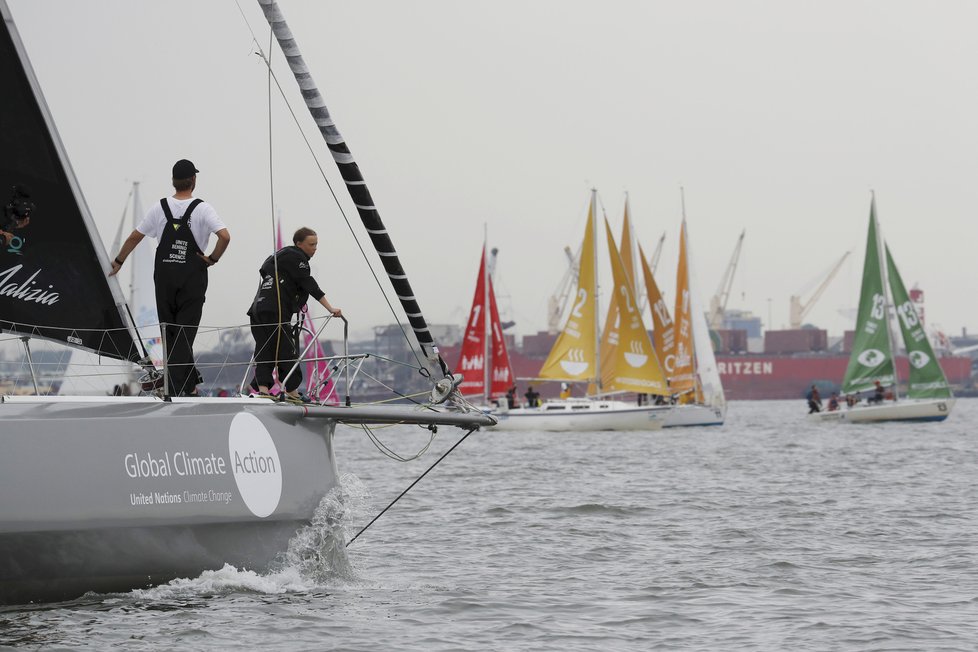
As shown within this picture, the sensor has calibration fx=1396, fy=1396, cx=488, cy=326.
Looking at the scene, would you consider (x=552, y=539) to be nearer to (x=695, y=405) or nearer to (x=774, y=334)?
(x=695, y=405)

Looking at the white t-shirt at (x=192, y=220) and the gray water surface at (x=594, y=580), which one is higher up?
the white t-shirt at (x=192, y=220)

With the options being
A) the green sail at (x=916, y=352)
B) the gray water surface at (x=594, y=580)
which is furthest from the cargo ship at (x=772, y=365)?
the gray water surface at (x=594, y=580)

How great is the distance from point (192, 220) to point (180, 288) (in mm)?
311

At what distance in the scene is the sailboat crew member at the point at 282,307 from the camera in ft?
21.4

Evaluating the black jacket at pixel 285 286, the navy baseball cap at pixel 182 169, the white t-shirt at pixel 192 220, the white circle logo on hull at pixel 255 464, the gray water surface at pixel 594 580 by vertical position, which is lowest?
the gray water surface at pixel 594 580

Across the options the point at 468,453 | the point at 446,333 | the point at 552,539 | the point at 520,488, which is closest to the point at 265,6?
the point at 552,539

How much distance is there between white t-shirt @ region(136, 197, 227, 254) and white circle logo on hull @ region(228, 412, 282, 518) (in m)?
0.88

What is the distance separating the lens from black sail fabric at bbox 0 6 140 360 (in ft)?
20.4

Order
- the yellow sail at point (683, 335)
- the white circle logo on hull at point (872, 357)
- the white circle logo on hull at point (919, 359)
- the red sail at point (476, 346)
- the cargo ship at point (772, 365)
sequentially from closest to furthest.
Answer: the white circle logo on hull at point (872, 357) < the white circle logo on hull at point (919, 359) < the yellow sail at point (683, 335) < the red sail at point (476, 346) < the cargo ship at point (772, 365)

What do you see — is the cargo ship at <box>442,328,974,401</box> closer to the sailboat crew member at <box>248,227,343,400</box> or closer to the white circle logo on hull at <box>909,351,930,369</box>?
the white circle logo on hull at <box>909,351,930,369</box>

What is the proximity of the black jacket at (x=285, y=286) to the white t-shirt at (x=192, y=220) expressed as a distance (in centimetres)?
38

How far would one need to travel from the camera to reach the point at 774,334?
10694 centimetres

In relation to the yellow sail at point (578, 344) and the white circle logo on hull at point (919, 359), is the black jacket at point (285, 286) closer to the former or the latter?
the yellow sail at point (578, 344)

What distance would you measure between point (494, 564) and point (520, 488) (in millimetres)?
6271
